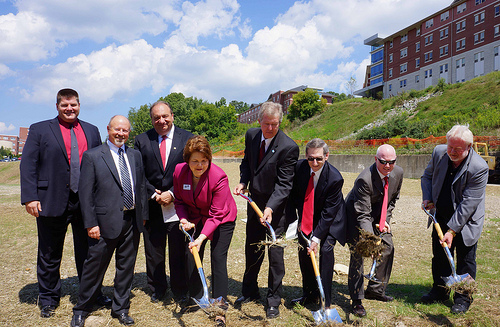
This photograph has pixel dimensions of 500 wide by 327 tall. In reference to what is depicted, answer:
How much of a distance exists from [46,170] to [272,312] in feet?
9.75

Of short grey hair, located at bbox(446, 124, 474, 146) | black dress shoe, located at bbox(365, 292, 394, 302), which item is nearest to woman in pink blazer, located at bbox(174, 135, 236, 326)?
black dress shoe, located at bbox(365, 292, 394, 302)

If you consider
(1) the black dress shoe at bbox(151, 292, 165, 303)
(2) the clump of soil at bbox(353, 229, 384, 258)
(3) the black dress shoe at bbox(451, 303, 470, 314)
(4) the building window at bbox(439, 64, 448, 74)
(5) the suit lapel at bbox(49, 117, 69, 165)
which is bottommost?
(1) the black dress shoe at bbox(151, 292, 165, 303)

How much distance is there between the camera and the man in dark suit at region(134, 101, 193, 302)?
412 cm

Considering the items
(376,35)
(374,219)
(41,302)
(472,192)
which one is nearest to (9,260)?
(41,302)

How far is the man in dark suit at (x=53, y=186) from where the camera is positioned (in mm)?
3643

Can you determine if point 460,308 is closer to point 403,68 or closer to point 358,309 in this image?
point 358,309

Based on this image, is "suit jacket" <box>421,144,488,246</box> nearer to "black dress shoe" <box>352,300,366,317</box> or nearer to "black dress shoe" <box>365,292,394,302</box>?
"black dress shoe" <box>365,292,394,302</box>

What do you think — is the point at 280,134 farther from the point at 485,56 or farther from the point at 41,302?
the point at 485,56

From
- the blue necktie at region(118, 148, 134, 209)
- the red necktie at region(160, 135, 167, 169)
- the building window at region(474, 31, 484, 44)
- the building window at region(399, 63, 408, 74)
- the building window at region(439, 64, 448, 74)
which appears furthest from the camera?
the building window at region(399, 63, 408, 74)

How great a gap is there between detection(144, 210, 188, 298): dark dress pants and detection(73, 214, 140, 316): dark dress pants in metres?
0.45

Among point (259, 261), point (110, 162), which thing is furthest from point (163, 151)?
point (259, 261)

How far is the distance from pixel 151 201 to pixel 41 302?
1632 millimetres

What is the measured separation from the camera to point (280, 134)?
3.95 meters

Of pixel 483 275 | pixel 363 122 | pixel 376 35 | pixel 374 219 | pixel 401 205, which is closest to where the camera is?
pixel 374 219
